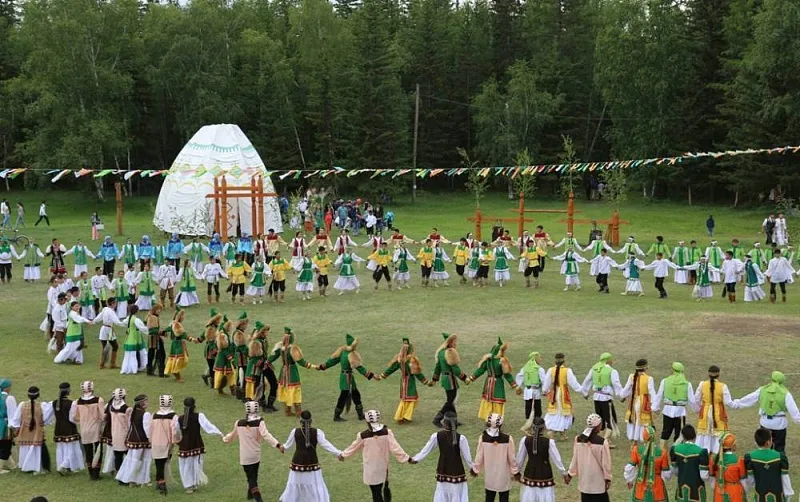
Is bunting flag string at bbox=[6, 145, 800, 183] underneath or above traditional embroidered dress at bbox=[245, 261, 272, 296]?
above

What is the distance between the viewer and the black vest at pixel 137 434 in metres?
12.7

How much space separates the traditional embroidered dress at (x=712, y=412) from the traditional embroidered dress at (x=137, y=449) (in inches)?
318

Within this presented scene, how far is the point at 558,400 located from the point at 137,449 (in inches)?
258

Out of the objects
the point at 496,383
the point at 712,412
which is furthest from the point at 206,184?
the point at 712,412

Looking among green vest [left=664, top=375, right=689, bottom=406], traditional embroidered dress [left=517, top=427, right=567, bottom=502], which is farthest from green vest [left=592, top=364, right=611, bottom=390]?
traditional embroidered dress [left=517, top=427, right=567, bottom=502]

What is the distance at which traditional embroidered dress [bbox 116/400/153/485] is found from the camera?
41.8 ft

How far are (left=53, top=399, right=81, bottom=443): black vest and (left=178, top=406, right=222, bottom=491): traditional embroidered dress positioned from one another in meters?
1.92

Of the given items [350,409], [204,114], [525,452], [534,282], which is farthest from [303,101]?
[525,452]

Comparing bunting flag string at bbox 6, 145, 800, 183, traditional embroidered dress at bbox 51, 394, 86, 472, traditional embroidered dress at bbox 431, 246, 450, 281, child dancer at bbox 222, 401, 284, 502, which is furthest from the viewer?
bunting flag string at bbox 6, 145, 800, 183

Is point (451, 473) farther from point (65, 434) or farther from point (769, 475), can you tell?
point (65, 434)

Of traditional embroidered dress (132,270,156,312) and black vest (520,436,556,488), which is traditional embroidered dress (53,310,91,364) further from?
black vest (520,436,556,488)

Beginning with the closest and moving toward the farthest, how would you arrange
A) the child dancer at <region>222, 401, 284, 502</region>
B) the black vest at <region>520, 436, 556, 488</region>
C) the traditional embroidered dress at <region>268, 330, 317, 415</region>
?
the black vest at <region>520, 436, 556, 488</region>, the child dancer at <region>222, 401, 284, 502</region>, the traditional embroidered dress at <region>268, 330, 317, 415</region>

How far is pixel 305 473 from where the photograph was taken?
11.6 meters

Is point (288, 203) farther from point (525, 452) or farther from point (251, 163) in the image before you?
point (525, 452)
